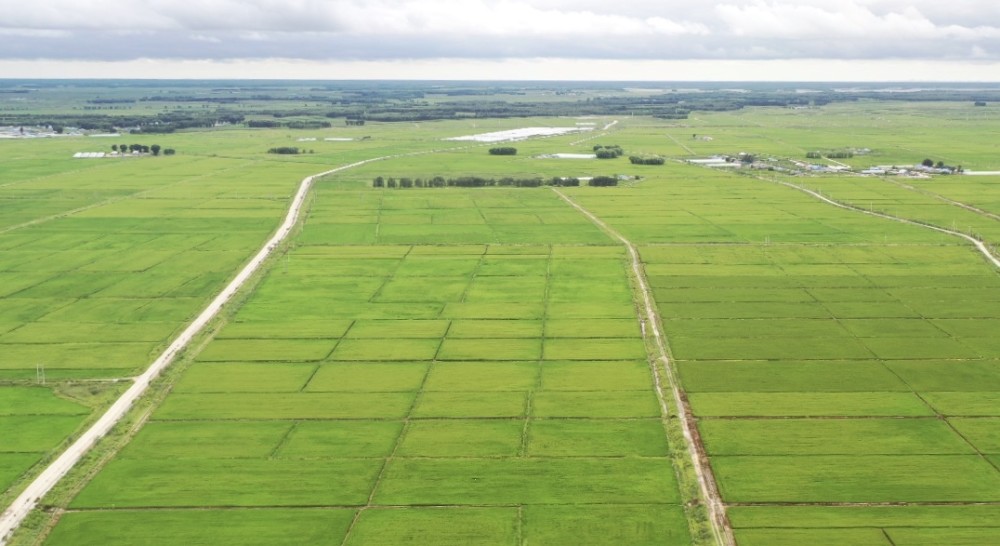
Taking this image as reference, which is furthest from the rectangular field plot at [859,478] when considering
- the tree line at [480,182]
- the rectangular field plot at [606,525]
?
the tree line at [480,182]

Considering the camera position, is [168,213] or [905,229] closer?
[905,229]

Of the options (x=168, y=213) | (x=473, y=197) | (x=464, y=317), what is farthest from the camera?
(x=473, y=197)

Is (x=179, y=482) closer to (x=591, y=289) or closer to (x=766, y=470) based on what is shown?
(x=766, y=470)

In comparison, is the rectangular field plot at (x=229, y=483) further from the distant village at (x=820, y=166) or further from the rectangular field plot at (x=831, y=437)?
the distant village at (x=820, y=166)

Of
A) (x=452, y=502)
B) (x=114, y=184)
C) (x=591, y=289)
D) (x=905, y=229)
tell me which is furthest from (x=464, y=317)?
(x=114, y=184)

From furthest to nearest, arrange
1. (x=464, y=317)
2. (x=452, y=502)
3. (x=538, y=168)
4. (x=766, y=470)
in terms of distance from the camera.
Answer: (x=538, y=168) → (x=464, y=317) → (x=766, y=470) → (x=452, y=502)

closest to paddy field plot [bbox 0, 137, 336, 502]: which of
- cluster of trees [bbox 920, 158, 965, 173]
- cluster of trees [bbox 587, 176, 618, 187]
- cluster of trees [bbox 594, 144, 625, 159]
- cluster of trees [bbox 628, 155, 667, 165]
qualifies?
cluster of trees [bbox 587, 176, 618, 187]
